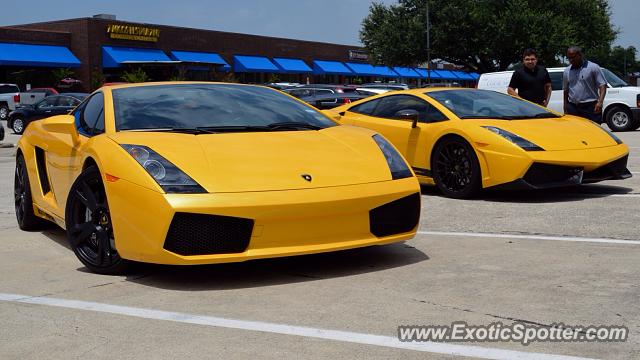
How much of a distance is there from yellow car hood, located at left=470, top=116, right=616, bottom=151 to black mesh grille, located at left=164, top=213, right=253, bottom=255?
3950mm

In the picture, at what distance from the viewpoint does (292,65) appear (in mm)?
58031

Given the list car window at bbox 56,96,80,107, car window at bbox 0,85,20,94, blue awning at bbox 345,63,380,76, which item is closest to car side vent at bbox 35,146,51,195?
car window at bbox 56,96,80,107

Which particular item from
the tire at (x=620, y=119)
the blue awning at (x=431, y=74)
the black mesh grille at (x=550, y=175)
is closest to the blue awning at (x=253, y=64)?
the blue awning at (x=431, y=74)

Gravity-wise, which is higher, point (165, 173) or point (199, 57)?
point (199, 57)

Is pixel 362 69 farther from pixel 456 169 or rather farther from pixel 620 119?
pixel 456 169

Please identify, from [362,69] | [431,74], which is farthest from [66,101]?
[431,74]

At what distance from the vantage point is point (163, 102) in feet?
17.4

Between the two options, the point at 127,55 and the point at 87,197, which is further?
the point at 127,55

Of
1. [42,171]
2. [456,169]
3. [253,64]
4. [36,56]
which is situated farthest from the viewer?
[253,64]

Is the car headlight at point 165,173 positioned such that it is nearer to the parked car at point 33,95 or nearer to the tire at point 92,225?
the tire at point 92,225

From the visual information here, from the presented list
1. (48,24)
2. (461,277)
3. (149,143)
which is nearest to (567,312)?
(461,277)

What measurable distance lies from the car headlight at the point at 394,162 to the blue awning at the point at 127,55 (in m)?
37.9

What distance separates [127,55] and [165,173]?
4260 centimetres

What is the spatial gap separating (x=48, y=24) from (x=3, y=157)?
32956mm
